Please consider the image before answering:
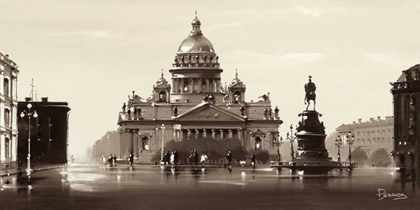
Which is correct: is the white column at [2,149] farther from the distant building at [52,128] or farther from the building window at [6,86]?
the distant building at [52,128]

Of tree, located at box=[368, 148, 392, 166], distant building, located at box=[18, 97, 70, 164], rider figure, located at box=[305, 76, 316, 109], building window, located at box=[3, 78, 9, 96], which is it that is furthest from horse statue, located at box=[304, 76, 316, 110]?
tree, located at box=[368, 148, 392, 166]

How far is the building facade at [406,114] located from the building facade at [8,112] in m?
44.1

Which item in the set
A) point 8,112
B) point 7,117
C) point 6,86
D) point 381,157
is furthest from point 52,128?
point 6,86

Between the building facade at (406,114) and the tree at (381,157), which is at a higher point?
the building facade at (406,114)

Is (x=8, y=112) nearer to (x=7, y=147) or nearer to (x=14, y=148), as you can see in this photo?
(x=7, y=147)

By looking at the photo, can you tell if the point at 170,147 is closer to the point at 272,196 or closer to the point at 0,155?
the point at 0,155

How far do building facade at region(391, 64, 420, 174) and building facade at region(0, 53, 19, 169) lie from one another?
4415 cm

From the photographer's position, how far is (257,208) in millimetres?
35125

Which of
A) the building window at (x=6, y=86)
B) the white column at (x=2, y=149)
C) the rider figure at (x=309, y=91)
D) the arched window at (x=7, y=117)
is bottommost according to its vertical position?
the white column at (x=2, y=149)

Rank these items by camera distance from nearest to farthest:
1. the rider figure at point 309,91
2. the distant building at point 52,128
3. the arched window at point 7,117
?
the rider figure at point 309,91
the arched window at point 7,117
the distant building at point 52,128

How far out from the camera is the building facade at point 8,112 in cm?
9654

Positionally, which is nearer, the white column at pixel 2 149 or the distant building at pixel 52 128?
the white column at pixel 2 149

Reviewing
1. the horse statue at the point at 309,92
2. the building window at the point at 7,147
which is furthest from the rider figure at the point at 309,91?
the building window at the point at 7,147

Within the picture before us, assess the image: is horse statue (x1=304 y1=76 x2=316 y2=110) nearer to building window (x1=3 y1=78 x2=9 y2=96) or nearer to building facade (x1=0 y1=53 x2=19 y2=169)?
building facade (x1=0 y1=53 x2=19 y2=169)
